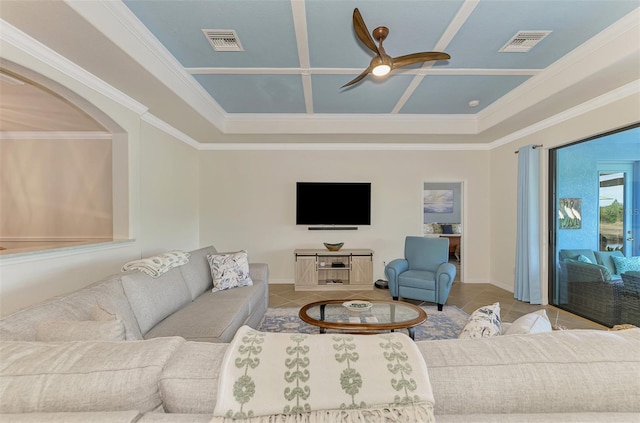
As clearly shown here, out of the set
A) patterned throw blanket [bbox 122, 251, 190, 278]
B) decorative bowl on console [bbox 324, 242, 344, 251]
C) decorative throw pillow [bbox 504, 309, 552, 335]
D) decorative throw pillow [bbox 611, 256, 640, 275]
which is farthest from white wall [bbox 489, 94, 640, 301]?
patterned throw blanket [bbox 122, 251, 190, 278]

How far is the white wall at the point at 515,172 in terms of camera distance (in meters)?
3.23

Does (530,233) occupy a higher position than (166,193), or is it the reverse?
(166,193)

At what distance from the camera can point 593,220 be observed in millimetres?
3703

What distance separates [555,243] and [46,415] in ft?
17.4

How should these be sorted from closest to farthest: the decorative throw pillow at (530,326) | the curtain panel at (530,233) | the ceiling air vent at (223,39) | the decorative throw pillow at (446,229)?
the decorative throw pillow at (530,326)
the ceiling air vent at (223,39)
the curtain panel at (530,233)
the decorative throw pillow at (446,229)

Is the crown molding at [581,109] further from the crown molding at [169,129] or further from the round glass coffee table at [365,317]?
the crown molding at [169,129]

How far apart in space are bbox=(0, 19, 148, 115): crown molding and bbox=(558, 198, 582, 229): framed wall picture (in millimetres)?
5693

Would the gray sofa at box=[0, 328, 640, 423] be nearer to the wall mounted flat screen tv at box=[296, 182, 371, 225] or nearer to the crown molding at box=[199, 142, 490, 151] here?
the wall mounted flat screen tv at box=[296, 182, 371, 225]

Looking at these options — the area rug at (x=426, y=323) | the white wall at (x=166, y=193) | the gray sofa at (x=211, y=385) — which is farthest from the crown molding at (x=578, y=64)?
the white wall at (x=166, y=193)

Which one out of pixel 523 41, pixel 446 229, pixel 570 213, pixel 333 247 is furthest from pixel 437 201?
pixel 523 41

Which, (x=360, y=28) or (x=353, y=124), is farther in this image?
(x=353, y=124)

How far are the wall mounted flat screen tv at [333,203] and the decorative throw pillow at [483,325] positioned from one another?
3.82 m

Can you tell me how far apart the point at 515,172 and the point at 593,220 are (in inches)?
52.9

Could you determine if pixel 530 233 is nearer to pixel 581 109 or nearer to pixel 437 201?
pixel 581 109
